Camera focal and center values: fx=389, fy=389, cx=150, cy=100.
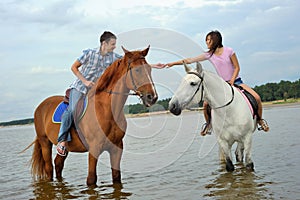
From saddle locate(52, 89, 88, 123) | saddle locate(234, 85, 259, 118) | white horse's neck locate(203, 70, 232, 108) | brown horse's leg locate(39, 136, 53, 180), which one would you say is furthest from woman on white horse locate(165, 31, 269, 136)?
brown horse's leg locate(39, 136, 53, 180)

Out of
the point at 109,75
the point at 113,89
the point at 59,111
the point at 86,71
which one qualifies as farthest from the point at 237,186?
the point at 59,111

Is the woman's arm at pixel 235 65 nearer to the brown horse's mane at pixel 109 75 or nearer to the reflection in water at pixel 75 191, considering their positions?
the brown horse's mane at pixel 109 75

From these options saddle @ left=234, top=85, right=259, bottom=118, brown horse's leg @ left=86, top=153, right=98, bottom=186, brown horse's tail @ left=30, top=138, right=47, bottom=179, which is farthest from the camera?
brown horse's tail @ left=30, top=138, right=47, bottom=179

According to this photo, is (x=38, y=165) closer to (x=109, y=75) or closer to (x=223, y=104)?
(x=109, y=75)

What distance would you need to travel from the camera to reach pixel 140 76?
19.7 feet

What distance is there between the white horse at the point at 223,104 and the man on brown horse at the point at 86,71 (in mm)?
1466

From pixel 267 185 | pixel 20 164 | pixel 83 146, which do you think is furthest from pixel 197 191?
pixel 20 164

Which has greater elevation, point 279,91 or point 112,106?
point 279,91

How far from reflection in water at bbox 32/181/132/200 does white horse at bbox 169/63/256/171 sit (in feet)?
6.44

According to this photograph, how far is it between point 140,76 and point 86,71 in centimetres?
159

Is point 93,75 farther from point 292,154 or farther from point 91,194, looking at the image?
point 292,154

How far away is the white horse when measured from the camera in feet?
22.0

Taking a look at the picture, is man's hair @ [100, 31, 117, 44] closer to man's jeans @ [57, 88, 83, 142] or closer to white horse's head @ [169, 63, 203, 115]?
man's jeans @ [57, 88, 83, 142]

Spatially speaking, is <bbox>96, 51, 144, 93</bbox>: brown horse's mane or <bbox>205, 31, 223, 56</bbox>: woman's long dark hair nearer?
<bbox>96, 51, 144, 93</bbox>: brown horse's mane
